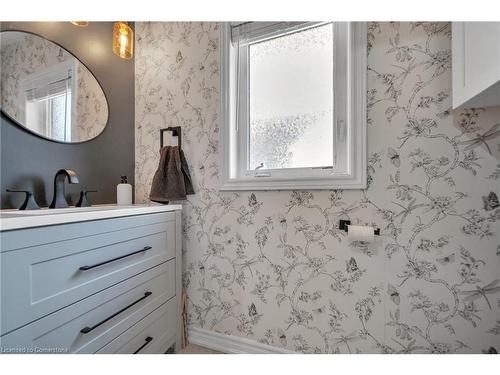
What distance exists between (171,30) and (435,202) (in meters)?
1.70

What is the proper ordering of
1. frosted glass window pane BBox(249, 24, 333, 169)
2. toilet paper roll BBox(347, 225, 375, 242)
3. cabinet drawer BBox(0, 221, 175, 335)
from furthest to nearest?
frosted glass window pane BBox(249, 24, 333, 169) → toilet paper roll BBox(347, 225, 375, 242) → cabinet drawer BBox(0, 221, 175, 335)

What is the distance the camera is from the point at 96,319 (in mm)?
833

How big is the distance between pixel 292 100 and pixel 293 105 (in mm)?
28

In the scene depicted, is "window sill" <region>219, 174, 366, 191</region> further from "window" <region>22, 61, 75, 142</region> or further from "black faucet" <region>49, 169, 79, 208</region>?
"window" <region>22, 61, 75, 142</region>

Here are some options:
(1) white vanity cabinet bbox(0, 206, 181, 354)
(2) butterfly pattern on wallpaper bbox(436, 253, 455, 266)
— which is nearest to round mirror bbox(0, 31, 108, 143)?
(1) white vanity cabinet bbox(0, 206, 181, 354)

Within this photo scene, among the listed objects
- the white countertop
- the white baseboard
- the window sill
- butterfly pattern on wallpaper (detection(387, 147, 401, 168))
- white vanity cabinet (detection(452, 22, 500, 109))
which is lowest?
the white baseboard

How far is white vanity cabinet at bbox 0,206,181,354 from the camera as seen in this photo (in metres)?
0.63

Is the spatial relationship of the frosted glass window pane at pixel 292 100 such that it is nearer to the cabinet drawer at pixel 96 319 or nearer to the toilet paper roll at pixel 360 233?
the toilet paper roll at pixel 360 233

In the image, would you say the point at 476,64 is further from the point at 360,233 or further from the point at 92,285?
the point at 92,285

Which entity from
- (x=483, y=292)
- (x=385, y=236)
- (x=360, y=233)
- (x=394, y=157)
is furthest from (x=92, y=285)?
(x=483, y=292)

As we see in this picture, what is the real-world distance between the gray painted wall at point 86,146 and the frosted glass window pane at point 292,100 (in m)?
0.83

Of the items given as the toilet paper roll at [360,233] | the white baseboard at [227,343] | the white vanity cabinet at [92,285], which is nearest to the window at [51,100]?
the white vanity cabinet at [92,285]

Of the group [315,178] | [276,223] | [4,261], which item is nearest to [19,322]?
[4,261]

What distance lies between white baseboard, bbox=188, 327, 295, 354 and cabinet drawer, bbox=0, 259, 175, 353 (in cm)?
35
